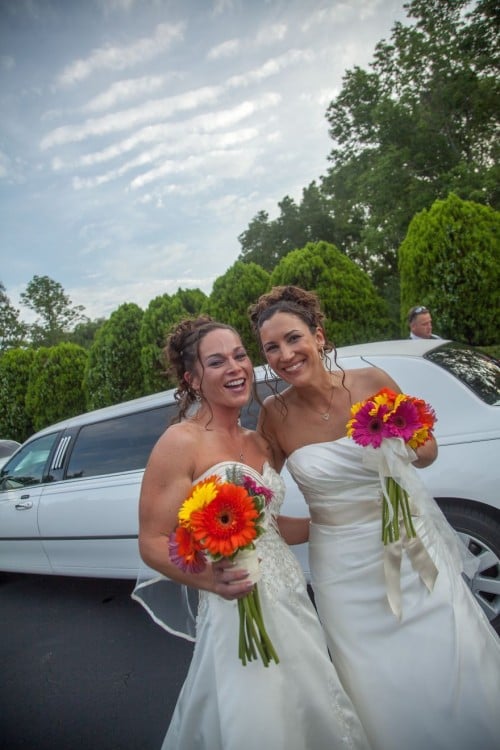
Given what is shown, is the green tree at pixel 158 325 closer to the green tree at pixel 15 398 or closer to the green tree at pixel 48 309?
the green tree at pixel 15 398

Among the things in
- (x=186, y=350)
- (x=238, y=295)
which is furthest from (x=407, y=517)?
(x=238, y=295)

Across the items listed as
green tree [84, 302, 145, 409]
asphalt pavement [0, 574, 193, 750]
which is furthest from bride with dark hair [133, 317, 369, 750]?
green tree [84, 302, 145, 409]

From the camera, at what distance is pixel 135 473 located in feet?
11.4

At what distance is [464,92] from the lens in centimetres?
1958

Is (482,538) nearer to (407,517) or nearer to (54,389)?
(407,517)

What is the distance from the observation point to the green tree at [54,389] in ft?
34.8

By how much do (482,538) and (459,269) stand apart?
19.3ft

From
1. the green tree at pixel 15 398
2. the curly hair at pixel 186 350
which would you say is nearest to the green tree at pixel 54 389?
the green tree at pixel 15 398

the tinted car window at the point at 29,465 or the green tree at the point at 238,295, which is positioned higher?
the green tree at the point at 238,295

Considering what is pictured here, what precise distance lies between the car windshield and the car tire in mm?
644

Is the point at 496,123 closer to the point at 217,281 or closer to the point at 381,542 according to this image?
the point at 217,281

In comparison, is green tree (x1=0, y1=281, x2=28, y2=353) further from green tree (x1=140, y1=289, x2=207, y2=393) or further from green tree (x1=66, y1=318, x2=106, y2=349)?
green tree (x1=140, y1=289, x2=207, y2=393)

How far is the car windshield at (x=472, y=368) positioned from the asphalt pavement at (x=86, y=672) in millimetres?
2609

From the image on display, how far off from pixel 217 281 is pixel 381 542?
303 inches
